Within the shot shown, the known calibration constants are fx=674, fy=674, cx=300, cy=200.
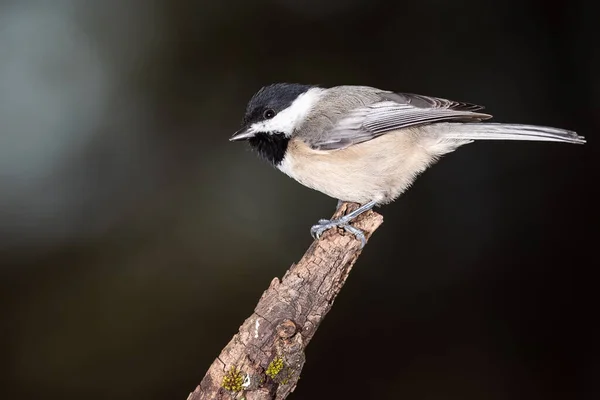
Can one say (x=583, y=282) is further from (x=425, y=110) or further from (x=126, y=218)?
(x=126, y=218)

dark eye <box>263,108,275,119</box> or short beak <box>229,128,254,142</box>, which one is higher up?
dark eye <box>263,108,275,119</box>

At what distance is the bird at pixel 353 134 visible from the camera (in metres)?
2.69

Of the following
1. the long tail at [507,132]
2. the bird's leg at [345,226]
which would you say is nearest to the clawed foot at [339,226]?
the bird's leg at [345,226]

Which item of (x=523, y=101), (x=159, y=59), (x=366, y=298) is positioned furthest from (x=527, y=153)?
(x=159, y=59)

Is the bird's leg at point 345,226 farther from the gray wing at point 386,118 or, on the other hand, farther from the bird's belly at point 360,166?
the gray wing at point 386,118

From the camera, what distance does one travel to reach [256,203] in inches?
166

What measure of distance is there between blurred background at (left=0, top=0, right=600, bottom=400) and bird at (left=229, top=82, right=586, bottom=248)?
49.8 inches

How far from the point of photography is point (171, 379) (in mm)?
3811

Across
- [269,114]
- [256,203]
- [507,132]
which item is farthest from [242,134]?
[256,203]

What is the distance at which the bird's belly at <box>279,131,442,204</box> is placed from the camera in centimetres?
272

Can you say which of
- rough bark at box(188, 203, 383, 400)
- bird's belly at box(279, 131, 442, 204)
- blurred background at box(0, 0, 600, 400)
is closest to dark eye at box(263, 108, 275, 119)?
bird's belly at box(279, 131, 442, 204)

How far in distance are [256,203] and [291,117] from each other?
1543 millimetres

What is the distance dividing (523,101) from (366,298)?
1.55 meters

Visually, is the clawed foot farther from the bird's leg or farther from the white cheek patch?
the white cheek patch
